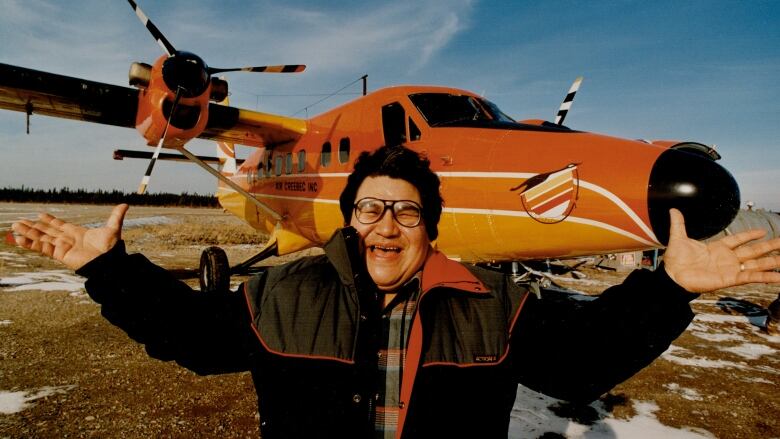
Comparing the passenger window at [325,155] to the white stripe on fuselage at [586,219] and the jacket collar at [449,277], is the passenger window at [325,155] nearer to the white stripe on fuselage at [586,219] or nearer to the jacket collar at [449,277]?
the white stripe on fuselage at [586,219]

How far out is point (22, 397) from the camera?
357 cm

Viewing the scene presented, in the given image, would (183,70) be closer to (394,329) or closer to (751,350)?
(394,329)

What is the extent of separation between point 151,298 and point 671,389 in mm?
5072

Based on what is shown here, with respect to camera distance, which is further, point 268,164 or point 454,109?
point 268,164

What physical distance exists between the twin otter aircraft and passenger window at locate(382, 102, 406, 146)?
2 cm

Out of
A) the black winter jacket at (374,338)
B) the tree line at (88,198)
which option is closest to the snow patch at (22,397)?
the black winter jacket at (374,338)

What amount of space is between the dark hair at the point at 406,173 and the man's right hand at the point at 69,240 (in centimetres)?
107

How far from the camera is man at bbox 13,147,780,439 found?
1.47 meters

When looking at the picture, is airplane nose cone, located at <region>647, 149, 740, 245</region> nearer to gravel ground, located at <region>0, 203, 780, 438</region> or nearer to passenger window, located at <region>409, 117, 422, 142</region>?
gravel ground, located at <region>0, 203, 780, 438</region>

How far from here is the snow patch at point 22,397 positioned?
3391mm

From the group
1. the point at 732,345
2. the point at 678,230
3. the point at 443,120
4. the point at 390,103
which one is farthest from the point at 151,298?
the point at 732,345

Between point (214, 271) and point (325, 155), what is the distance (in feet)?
10.1

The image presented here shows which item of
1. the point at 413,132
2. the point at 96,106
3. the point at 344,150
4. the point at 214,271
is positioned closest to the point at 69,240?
the point at 413,132

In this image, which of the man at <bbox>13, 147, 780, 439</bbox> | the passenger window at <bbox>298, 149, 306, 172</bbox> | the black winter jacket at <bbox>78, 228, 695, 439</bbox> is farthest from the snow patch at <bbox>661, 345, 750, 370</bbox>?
the passenger window at <bbox>298, 149, 306, 172</bbox>
